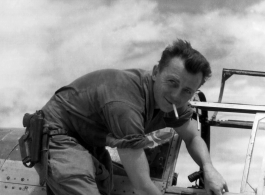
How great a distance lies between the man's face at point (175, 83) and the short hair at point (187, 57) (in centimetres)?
4

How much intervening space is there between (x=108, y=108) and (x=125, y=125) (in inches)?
8.7

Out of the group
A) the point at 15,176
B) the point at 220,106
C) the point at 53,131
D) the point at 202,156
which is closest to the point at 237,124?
the point at 220,106

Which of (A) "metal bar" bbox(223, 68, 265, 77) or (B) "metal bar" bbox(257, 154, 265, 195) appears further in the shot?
(A) "metal bar" bbox(223, 68, 265, 77)

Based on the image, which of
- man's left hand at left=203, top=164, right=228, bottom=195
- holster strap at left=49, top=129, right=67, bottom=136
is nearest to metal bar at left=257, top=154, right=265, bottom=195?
man's left hand at left=203, top=164, right=228, bottom=195

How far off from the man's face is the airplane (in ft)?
3.41

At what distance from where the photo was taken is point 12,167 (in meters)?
4.61

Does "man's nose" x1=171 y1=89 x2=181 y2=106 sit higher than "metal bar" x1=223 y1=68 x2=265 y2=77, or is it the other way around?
"metal bar" x1=223 y1=68 x2=265 y2=77

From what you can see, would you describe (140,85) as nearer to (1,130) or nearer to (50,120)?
(50,120)

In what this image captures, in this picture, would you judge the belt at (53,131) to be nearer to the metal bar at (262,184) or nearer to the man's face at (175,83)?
the man's face at (175,83)

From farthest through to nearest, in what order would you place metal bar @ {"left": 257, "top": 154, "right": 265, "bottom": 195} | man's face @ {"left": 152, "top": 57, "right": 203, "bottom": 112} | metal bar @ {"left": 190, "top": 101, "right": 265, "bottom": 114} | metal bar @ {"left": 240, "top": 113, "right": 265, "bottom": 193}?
metal bar @ {"left": 190, "top": 101, "right": 265, "bottom": 114} < metal bar @ {"left": 240, "top": 113, "right": 265, "bottom": 193} < metal bar @ {"left": 257, "top": 154, "right": 265, "bottom": 195} < man's face @ {"left": 152, "top": 57, "right": 203, "bottom": 112}

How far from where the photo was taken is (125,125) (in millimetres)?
3588

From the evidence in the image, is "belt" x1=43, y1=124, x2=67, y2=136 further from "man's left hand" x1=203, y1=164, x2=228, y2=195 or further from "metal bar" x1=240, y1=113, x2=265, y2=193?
"metal bar" x1=240, y1=113, x2=265, y2=193

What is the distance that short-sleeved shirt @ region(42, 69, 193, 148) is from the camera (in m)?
3.62

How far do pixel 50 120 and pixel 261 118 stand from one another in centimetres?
229
